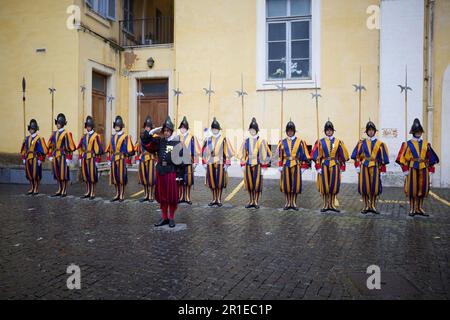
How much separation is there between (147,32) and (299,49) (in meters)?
7.30

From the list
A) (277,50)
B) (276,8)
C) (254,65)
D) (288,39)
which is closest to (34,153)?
(254,65)

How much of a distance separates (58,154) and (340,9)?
32.1 ft

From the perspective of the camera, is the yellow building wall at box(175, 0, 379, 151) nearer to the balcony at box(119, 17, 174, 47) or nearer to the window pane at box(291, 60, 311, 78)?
the window pane at box(291, 60, 311, 78)

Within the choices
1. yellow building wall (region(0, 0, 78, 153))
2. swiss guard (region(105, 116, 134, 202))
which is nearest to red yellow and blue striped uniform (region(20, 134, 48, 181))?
swiss guard (region(105, 116, 134, 202))

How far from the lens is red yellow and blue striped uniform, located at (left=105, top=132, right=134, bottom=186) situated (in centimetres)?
973

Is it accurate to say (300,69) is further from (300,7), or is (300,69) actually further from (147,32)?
(147,32)

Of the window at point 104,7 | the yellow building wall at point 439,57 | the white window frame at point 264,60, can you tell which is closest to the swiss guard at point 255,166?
the white window frame at point 264,60

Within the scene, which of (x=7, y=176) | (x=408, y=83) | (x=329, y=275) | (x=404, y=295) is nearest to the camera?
(x=404, y=295)

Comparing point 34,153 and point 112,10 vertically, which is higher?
point 112,10

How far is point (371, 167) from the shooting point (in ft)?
27.1

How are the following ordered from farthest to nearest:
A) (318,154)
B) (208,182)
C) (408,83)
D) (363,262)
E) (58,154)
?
(408,83)
(58,154)
(208,182)
(318,154)
(363,262)
